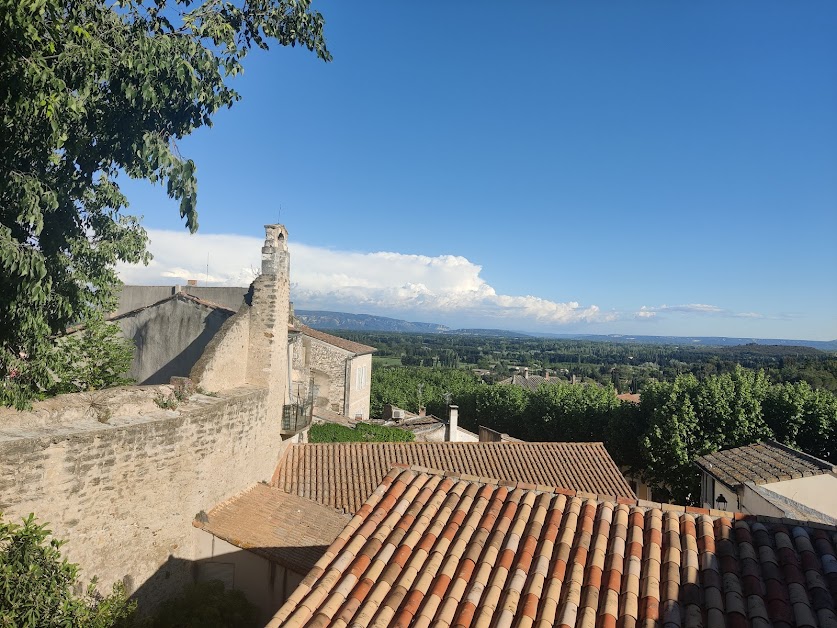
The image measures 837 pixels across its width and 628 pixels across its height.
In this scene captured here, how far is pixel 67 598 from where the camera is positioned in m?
5.77

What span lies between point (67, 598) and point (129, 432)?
3.11 metres

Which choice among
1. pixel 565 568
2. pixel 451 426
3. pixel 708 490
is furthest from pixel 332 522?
pixel 451 426

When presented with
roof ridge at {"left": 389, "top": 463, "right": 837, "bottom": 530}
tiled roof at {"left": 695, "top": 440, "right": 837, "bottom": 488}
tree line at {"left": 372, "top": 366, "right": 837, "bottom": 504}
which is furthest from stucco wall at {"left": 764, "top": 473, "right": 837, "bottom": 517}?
roof ridge at {"left": 389, "top": 463, "right": 837, "bottom": 530}

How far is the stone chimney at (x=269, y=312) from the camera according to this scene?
13.2 m

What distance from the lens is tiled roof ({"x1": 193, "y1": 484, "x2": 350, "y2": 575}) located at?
32.7 feet

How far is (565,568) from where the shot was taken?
5281 millimetres

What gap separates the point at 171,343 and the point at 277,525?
280 inches

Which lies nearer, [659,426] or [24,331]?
[24,331]

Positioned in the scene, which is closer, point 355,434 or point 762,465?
point 762,465

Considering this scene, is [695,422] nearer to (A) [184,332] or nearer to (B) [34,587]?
(A) [184,332]

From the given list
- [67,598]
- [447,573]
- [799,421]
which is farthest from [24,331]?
[799,421]

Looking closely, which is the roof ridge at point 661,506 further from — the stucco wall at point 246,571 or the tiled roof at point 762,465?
the tiled roof at point 762,465

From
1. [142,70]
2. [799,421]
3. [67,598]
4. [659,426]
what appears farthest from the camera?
[659,426]

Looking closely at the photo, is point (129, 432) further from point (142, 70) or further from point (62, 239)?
point (142, 70)
